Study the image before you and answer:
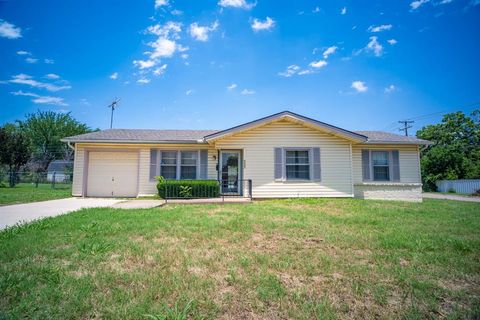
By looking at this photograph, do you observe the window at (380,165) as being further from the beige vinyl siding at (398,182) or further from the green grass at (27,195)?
the green grass at (27,195)

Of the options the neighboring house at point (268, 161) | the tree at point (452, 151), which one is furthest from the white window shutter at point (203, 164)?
the tree at point (452, 151)

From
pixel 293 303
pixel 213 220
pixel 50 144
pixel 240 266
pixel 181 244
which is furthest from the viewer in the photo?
pixel 50 144

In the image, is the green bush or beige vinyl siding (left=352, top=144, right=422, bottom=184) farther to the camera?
beige vinyl siding (left=352, top=144, right=422, bottom=184)

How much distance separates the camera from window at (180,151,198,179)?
40.3 feet

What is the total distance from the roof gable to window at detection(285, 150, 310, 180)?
4.79 feet

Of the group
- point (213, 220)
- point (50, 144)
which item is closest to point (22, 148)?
point (50, 144)

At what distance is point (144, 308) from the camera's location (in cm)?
228

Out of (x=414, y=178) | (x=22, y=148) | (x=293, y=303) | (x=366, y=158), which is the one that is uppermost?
(x=22, y=148)

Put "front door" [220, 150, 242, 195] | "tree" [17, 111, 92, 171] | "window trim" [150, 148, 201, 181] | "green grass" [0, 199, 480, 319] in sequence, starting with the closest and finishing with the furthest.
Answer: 1. "green grass" [0, 199, 480, 319]
2. "front door" [220, 150, 242, 195]
3. "window trim" [150, 148, 201, 181]
4. "tree" [17, 111, 92, 171]

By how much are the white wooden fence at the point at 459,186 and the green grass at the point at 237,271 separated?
856 inches

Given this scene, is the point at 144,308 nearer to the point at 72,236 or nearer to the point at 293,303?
the point at 293,303

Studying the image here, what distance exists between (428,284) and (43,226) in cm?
735

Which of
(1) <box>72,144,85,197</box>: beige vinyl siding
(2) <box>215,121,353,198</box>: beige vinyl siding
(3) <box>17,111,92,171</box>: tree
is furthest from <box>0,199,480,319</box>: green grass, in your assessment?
(3) <box>17,111,92,171</box>: tree

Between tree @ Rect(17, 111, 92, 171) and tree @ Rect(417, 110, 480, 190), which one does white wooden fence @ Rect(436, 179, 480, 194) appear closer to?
tree @ Rect(417, 110, 480, 190)
